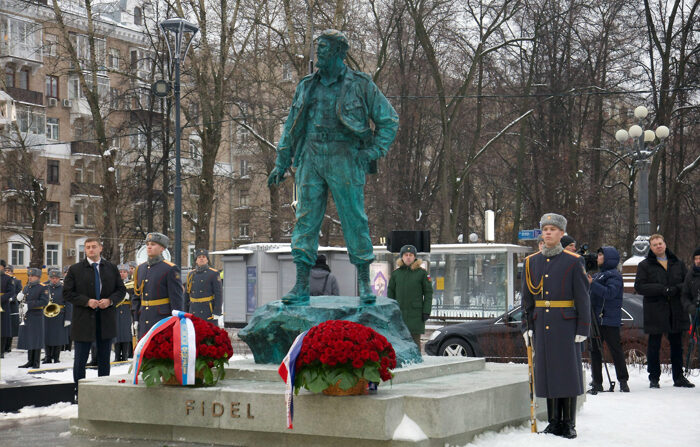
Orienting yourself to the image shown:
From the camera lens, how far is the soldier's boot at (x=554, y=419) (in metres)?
8.97

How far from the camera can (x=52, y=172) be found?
58.5 meters

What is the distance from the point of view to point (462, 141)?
131ft

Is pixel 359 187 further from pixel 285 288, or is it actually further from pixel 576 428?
pixel 285 288

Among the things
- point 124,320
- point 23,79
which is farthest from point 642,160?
point 23,79

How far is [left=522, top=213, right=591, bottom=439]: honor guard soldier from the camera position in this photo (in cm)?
898

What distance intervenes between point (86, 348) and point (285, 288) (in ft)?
Result: 55.0

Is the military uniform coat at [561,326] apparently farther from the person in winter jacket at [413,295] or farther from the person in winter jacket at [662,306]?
the person in winter jacket at [413,295]

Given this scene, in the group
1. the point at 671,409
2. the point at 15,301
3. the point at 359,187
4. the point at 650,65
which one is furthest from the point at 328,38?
the point at 650,65

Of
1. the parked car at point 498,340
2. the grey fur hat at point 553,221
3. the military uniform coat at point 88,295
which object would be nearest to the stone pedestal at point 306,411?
the grey fur hat at point 553,221

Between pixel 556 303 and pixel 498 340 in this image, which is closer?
pixel 556 303

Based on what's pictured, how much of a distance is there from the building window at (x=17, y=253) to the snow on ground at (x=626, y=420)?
4442 centimetres

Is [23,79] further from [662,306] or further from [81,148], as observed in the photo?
[662,306]

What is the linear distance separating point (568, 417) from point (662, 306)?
4808mm

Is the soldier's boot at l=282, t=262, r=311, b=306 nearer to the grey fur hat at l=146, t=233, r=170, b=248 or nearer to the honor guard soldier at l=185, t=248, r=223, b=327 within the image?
the grey fur hat at l=146, t=233, r=170, b=248
